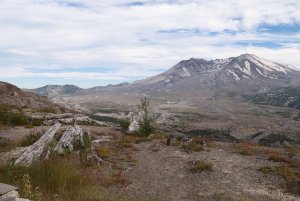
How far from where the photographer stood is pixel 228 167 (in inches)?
815

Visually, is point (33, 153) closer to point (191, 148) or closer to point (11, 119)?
point (191, 148)

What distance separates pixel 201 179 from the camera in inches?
717

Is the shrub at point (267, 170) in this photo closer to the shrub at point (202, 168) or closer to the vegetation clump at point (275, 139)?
the shrub at point (202, 168)

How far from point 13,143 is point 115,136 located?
420 inches

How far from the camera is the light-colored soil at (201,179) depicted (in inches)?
606

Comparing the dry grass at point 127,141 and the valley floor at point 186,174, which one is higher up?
the dry grass at point 127,141

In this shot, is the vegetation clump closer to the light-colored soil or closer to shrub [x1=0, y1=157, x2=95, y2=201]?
the light-colored soil

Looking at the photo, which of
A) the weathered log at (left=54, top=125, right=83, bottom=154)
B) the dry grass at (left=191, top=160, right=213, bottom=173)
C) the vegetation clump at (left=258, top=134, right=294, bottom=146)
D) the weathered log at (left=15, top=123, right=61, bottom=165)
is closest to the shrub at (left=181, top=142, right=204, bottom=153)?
the dry grass at (left=191, top=160, right=213, bottom=173)

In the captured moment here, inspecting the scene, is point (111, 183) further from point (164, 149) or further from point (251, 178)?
point (164, 149)

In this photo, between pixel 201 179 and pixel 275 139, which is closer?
pixel 201 179

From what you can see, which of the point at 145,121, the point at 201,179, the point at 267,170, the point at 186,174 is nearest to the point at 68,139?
the point at 186,174

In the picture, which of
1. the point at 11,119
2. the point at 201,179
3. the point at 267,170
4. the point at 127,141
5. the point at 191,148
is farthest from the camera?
the point at 11,119

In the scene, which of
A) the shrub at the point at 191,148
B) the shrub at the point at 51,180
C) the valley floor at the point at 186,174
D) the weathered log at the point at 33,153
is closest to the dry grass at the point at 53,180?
the shrub at the point at 51,180

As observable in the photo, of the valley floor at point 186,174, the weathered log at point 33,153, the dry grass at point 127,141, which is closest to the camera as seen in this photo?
the valley floor at point 186,174
